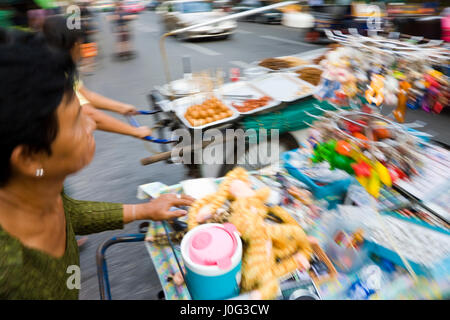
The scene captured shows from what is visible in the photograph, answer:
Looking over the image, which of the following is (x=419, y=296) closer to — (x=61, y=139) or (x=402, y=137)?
(x=402, y=137)

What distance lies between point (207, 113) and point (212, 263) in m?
1.74

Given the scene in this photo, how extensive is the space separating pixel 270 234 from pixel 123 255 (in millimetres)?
1763

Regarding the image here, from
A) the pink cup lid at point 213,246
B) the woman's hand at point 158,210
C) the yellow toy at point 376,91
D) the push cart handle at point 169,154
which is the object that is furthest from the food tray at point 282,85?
the pink cup lid at point 213,246

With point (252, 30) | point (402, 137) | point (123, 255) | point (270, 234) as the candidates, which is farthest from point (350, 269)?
point (252, 30)

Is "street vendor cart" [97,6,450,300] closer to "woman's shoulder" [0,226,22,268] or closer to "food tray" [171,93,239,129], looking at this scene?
"woman's shoulder" [0,226,22,268]

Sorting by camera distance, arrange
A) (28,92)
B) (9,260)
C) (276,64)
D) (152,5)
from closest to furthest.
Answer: (28,92) → (9,260) → (276,64) → (152,5)

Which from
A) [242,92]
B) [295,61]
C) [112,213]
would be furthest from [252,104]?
[112,213]

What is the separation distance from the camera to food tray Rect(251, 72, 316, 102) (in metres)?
2.66

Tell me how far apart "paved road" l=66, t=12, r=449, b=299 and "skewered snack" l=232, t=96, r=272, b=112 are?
1.27 metres

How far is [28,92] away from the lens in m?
0.68

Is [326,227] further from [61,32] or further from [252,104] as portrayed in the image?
[61,32]

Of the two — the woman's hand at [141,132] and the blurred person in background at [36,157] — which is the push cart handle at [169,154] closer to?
the woman's hand at [141,132]

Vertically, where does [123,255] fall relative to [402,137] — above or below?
below
